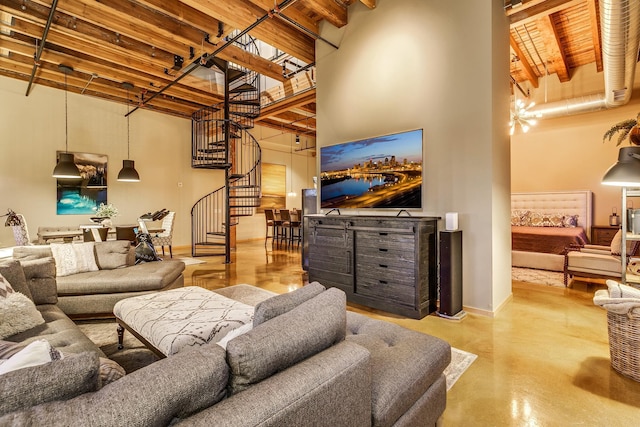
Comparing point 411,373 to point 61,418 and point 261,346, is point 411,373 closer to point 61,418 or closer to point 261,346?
point 261,346

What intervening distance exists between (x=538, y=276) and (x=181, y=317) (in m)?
5.41

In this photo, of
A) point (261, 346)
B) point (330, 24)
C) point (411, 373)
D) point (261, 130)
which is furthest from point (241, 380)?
point (261, 130)

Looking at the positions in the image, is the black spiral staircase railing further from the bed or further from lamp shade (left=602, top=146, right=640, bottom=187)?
lamp shade (left=602, top=146, right=640, bottom=187)

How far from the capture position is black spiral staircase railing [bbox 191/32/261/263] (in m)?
6.60

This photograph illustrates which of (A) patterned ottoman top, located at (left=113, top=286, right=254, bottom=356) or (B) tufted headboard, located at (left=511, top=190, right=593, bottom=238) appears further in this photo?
(B) tufted headboard, located at (left=511, top=190, right=593, bottom=238)

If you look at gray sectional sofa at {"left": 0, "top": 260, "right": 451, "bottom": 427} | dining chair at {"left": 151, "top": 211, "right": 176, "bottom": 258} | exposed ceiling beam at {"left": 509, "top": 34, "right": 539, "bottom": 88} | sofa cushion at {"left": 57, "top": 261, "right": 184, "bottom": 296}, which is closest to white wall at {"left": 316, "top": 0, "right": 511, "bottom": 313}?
exposed ceiling beam at {"left": 509, "top": 34, "right": 539, "bottom": 88}

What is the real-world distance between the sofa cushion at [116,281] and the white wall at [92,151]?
4.34 m

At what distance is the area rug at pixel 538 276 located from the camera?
15.2 feet

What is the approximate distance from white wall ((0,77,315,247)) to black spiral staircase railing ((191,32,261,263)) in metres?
0.42

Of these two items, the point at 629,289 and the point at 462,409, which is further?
the point at 629,289

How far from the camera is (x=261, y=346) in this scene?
0.98m

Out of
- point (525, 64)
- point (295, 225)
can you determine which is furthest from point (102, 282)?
point (525, 64)

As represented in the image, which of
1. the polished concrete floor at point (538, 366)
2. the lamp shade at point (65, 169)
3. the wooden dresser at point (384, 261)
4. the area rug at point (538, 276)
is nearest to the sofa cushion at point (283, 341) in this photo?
the polished concrete floor at point (538, 366)

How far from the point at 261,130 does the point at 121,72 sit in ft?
15.9
